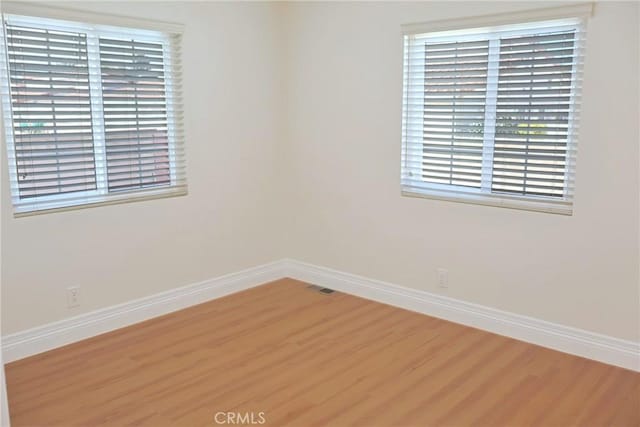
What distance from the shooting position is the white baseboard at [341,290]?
343 centimetres

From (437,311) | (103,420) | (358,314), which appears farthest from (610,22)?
(103,420)

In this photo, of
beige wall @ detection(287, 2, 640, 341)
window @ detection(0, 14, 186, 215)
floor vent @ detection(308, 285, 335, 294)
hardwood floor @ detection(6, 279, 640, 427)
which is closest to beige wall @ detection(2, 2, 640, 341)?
beige wall @ detection(287, 2, 640, 341)

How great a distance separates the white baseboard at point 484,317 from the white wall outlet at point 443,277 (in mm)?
88

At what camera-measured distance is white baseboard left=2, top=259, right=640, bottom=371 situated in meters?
3.43

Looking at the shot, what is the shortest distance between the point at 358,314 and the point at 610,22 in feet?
8.03

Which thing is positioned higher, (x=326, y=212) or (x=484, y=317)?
(x=326, y=212)

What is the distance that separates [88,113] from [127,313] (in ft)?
4.48

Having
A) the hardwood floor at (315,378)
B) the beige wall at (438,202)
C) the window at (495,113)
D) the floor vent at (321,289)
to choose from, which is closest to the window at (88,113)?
the hardwood floor at (315,378)

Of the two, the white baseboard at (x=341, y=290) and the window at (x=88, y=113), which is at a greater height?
the window at (x=88, y=113)

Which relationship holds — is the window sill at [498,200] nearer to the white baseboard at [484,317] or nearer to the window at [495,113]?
the window at [495,113]

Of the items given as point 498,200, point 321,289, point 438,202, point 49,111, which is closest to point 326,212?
point 321,289

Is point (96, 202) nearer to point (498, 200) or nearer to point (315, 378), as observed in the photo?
point (315, 378)

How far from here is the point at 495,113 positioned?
3.72 m

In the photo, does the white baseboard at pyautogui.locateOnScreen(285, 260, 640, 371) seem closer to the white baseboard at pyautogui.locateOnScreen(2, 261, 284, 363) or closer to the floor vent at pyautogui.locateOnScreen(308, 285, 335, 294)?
the floor vent at pyautogui.locateOnScreen(308, 285, 335, 294)
